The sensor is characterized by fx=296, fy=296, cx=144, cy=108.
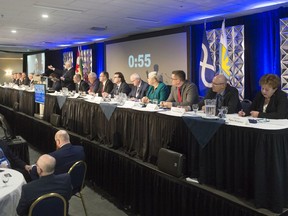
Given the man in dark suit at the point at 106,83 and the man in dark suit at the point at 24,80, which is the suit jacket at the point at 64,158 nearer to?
the man in dark suit at the point at 106,83

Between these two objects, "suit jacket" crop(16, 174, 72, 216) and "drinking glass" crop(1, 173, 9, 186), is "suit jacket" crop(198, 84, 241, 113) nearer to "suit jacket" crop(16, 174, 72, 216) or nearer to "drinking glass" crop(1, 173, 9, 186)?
"suit jacket" crop(16, 174, 72, 216)

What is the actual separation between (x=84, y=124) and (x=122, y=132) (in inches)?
38.8

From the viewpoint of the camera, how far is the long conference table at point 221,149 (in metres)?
1.90

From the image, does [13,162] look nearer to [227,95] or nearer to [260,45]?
[227,95]

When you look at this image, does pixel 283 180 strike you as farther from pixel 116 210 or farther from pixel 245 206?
pixel 116 210

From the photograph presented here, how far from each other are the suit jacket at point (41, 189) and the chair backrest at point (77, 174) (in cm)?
56

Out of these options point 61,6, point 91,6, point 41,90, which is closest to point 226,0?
point 91,6

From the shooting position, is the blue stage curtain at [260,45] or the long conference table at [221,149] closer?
the long conference table at [221,149]

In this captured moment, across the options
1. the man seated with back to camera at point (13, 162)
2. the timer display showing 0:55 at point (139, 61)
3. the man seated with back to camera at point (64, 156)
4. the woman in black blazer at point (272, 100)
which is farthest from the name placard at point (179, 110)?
the timer display showing 0:55 at point (139, 61)

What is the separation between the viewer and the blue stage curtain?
5492mm

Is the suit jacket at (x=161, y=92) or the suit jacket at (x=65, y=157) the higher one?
the suit jacket at (x=161, y=92)

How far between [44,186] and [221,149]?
4.23 feet

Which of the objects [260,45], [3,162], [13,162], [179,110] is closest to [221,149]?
[179,110]

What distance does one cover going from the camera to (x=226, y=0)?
4902mm
